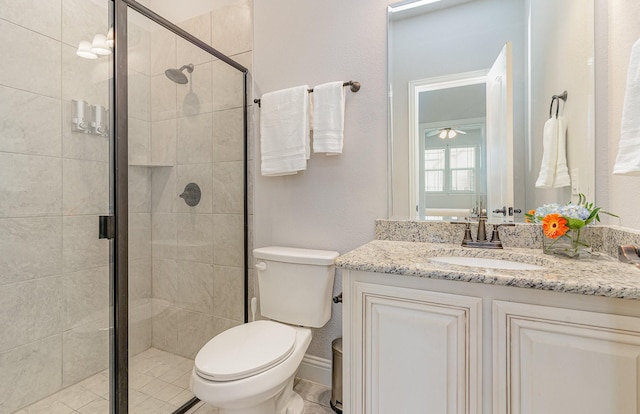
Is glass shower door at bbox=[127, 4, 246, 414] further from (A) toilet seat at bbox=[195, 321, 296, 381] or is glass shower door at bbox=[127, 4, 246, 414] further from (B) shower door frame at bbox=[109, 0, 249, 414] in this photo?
(A) toilet seat at bbox=[195, 321, 296, 381]

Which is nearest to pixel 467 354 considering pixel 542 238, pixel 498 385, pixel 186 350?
pixel 498 385

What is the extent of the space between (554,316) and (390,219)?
77 cm

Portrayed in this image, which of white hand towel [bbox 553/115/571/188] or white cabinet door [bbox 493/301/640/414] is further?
white hand towel [bbox 553/115/571/188]

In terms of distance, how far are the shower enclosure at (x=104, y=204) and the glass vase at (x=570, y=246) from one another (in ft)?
5.43

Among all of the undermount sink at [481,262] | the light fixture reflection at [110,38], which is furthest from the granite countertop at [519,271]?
the light fixture reflection at [110,38]

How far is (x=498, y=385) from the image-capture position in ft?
2.56

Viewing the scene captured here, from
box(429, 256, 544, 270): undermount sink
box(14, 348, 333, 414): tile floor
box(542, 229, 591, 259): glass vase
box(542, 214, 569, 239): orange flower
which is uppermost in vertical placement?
box(542, 214, 569, 239): orange flower

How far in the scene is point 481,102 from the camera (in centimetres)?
129

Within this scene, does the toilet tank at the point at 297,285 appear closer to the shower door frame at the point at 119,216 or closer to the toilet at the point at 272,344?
the toilet at the point at 272,344

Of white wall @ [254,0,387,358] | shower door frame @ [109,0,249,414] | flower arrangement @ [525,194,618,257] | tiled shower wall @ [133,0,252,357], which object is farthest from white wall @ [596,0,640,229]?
shower door frame @ [109,0,249,414]

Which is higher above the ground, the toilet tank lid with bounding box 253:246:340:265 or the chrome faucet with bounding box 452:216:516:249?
the chrome faucet with bounding box 452:216:516:249

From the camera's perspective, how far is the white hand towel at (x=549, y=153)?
1.20m

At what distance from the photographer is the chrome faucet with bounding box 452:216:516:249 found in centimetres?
118

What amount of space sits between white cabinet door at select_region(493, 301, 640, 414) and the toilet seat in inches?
29.0
